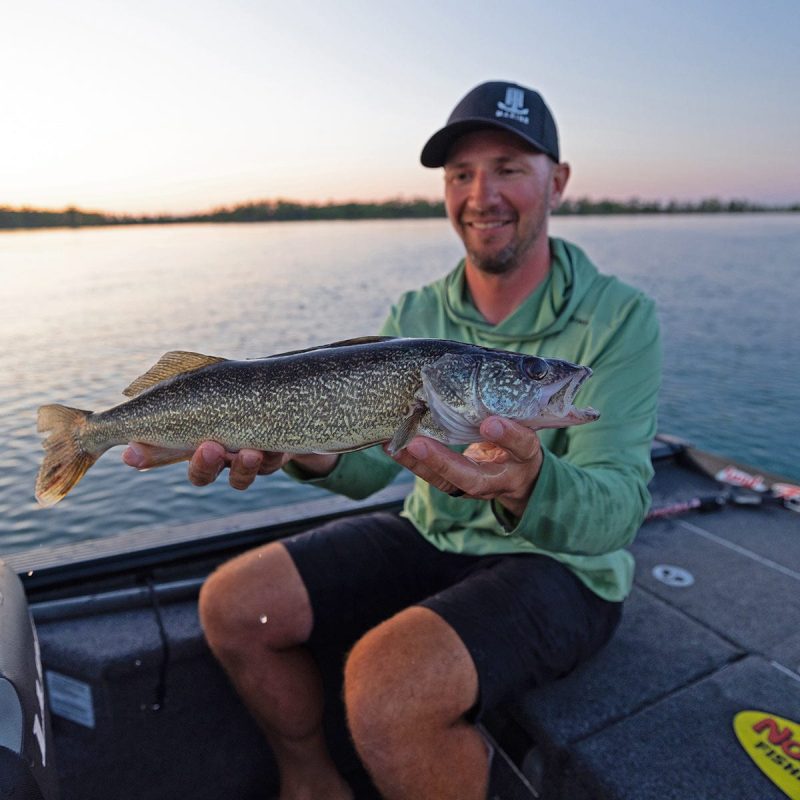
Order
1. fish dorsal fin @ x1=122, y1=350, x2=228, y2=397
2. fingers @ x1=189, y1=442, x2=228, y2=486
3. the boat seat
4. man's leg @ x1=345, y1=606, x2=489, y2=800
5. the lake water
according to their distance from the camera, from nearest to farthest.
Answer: the boat seat, man's leg @ x1=345, y1=606, x2=489, y2=800, fingers @ x1=189, y1=442, x2=228, y2=486, fish dorsal fin @ x1=122, y1=350, x2=228, y2=397, the lake water

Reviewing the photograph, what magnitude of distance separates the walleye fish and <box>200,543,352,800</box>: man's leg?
817mm

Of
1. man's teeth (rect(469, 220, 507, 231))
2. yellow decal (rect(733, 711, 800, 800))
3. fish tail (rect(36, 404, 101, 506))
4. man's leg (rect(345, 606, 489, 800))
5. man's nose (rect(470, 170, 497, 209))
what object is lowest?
yellow decal (rect(733, 711, 800, 800))

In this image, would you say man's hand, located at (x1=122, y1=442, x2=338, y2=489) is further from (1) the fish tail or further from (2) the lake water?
(2) the lake water

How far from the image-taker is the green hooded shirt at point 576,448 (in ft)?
8.70

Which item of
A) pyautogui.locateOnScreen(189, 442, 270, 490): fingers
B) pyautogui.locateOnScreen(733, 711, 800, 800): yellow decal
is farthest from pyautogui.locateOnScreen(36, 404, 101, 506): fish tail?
pyautogui.locateOnScreen(733, 711, 800, 800): yellow decal

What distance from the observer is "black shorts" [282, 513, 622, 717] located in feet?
8.96

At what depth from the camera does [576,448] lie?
308 cm

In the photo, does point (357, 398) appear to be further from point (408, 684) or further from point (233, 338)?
point (233, 338)

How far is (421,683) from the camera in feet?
8.27

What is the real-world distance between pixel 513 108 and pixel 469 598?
2538 millimetres

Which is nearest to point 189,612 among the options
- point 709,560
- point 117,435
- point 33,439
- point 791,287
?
point 117,435

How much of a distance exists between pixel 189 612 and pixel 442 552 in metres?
1.49

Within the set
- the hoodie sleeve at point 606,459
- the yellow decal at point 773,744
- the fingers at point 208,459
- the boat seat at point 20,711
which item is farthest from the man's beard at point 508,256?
the boat seat at point 20,711

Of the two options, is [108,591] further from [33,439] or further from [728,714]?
[33,439]
